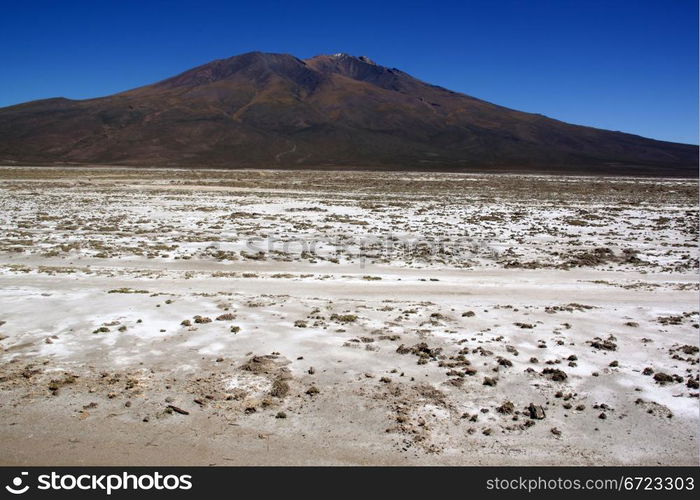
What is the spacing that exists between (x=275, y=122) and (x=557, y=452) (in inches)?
7907

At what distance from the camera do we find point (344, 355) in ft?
27.4

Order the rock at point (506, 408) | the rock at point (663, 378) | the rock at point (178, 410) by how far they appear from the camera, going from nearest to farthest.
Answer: the rock at point (178, 410) → the rock at point (506, 408) → the rock at point (663, 378)

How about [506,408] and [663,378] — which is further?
[663,378]

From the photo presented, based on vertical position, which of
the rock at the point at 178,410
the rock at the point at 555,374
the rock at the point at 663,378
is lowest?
the rock at the point at 663,378

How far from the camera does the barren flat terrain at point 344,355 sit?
596 cm

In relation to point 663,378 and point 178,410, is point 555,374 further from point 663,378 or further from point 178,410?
point 178,410

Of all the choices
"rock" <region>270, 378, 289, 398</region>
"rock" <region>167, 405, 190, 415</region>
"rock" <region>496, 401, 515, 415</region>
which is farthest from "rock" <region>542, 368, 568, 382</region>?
"rock" <region>167, 405, 190, 415</region>

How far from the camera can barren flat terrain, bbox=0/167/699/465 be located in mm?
5965

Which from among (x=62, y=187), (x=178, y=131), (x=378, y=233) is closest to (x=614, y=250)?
(x=378, y=233)

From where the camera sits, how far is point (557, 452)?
5.83 meters

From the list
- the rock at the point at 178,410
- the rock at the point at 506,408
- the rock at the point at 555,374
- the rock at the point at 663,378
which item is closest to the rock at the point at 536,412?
the rock at the point at 506,408

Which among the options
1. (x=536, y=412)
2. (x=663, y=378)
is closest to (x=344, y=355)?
(x=536, y=412)

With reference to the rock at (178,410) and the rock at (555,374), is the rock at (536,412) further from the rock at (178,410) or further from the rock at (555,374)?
the rock at (178,410)

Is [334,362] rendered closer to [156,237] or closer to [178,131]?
[156,237]
